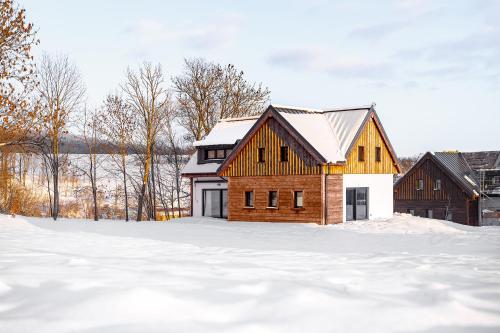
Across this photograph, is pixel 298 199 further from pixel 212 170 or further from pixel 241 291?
pixel 241 291

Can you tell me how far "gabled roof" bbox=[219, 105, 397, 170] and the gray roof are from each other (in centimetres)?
1775

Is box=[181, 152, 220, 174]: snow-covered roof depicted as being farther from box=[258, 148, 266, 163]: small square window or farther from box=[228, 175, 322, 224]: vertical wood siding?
box=[258, 148, 266, 163]: small square window

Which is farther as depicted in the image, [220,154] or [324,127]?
[220,154]

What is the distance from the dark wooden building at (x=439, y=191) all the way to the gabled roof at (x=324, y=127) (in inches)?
700

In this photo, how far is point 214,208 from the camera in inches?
1357

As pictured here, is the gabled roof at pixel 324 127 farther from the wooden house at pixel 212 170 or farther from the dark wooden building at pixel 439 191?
the dark wooden building at pixel 439 191

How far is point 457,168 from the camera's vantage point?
51.5 meters

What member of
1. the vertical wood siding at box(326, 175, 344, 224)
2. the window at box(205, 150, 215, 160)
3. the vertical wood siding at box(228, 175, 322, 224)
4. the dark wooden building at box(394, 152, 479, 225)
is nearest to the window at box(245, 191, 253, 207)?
the vertical wood siding at box(228, 175, 322, 224)

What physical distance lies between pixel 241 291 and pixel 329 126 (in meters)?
24.4

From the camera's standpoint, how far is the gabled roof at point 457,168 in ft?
158

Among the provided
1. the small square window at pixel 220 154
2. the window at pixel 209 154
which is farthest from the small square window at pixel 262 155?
the window at pixel 209 154

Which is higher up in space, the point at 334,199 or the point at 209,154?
the point at 209,154

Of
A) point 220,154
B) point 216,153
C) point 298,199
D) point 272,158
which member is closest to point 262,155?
point 272,158

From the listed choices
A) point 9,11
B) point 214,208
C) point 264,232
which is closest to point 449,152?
point 214,208
